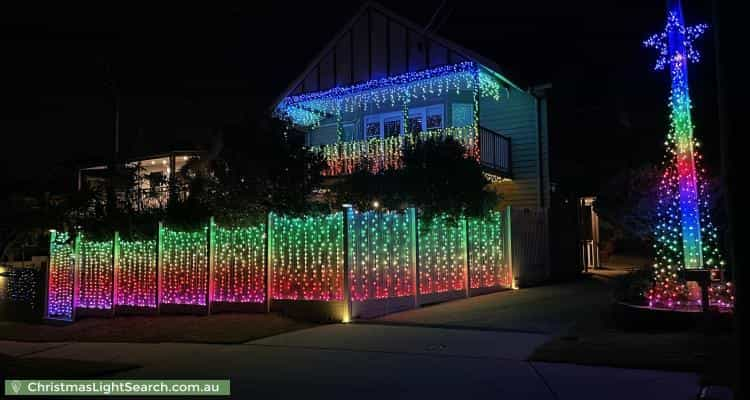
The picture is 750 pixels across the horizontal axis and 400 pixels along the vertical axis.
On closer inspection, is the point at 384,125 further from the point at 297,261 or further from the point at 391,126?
the point at 297,261

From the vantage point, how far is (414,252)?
469 inches

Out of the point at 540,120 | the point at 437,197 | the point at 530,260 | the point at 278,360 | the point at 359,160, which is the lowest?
the point at 278,360

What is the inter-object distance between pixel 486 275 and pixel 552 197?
5.33 meters

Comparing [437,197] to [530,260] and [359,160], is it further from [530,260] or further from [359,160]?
[359,160]

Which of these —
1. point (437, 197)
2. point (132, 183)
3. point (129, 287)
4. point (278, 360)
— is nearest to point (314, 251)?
point (437, 197)

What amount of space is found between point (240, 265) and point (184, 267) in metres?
1.81

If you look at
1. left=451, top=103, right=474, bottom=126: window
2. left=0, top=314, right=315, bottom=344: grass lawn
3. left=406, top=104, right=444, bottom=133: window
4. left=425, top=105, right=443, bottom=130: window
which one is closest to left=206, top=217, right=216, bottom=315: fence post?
left=0, top=314, right=315, bottom=344: grass lawn

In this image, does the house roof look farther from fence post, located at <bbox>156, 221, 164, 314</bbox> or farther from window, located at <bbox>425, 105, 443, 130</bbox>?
fence post, located at <bbox>156, 221, 164, 314</bbox>

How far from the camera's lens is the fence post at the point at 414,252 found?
38.9 feet

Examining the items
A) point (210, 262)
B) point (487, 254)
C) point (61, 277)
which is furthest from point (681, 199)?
point (61, 277)

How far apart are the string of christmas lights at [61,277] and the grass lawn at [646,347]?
13.3 m

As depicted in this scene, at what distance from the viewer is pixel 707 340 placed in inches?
310

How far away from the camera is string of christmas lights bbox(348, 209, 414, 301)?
36.2ft

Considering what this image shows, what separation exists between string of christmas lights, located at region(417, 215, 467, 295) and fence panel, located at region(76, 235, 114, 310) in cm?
842
